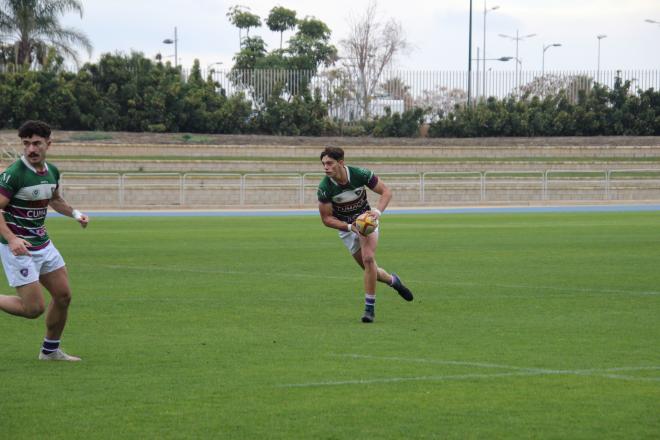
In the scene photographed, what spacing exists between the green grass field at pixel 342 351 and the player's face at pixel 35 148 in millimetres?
1742

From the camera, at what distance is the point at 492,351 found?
9117 mm

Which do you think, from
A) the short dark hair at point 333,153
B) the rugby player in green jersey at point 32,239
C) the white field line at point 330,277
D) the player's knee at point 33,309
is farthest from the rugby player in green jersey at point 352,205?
the player's knee at point 33,309

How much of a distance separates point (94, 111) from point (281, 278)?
1521 inches

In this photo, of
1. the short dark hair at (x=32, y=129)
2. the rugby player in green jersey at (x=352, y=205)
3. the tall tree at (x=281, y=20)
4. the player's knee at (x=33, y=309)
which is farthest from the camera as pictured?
the tall tree at (x=281, y=20)

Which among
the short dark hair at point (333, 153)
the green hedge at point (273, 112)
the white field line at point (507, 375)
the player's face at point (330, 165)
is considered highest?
the green hedge at point (273, 112)

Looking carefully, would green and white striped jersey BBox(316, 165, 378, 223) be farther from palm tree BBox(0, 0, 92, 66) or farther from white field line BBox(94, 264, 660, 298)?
palm tree BBox(0, 0, 92, 66)

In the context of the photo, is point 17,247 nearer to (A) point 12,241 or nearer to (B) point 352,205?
(A) point 12,241

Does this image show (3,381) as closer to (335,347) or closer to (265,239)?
(335,347)

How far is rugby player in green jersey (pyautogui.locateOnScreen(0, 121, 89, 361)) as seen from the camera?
8336mm

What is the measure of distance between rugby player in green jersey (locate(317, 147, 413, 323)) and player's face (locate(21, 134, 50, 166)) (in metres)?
3.56

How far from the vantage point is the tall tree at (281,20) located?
7551cm

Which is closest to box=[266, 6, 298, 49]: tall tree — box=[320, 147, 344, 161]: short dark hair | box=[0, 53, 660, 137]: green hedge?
box=[0, 53, 660, 137]: green hedge

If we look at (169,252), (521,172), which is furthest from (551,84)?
(169,252)

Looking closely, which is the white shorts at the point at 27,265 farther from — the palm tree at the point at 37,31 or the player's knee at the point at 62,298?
the palm tree at the point at 37,31
